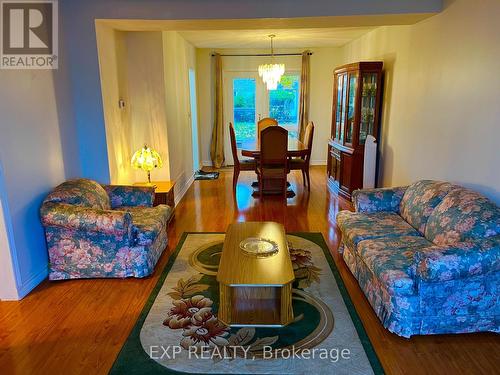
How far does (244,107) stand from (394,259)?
6.05 meters

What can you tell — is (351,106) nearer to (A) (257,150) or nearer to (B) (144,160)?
(A) (257,150)

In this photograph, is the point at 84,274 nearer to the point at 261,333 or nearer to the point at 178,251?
the point at 178,251

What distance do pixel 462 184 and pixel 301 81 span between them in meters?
5.13

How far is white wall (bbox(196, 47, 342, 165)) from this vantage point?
→ 25.1ft

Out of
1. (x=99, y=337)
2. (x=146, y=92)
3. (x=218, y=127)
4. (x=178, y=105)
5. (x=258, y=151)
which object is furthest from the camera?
(x=218, y=127)

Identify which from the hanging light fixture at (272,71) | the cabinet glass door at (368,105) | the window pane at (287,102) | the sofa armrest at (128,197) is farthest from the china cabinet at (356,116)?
the sofa armrest at (128,197)

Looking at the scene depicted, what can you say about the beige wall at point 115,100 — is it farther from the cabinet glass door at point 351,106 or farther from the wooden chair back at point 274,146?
the cabinet glass door at point 351,106

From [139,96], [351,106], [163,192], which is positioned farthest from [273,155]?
[139,96]

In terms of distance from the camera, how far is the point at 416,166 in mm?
4078

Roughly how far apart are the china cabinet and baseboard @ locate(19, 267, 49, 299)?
13.0 ft

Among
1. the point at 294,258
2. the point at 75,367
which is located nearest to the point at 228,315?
the point at 75,367

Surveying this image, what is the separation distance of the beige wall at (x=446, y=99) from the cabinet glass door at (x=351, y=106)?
430mm

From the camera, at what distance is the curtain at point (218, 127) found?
763 centimetres

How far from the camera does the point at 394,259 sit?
2510 millimetres
